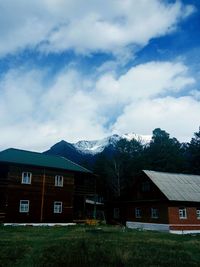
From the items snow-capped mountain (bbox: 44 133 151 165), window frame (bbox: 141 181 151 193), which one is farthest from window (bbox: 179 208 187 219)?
snow-capped mountain (bbox: 44 133 151 165)

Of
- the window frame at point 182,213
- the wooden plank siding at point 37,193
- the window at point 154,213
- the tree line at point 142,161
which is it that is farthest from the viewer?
the tree line at point 142,161

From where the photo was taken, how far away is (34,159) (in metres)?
36.3

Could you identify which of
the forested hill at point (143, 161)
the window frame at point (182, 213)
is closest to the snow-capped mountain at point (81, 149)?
the forested hill at point (143, 161)

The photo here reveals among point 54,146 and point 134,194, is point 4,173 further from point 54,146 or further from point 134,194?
point 54,146

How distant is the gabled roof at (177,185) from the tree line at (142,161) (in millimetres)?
16221

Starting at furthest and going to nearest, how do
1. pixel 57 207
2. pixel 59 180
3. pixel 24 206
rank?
1. pixel 59 180
2. pixel 57 207
3. pixel 24 206

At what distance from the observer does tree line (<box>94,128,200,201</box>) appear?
189ft

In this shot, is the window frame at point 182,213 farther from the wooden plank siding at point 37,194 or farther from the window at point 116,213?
the wooden plank siding at point 37,194

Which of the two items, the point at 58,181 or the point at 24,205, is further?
the point at 58,181

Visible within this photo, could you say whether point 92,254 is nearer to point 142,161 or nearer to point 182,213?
point 182,213

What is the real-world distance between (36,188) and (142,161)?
28.4 m

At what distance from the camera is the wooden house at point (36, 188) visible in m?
32.9

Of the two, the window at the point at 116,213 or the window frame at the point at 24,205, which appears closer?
the window frame at the point at 24,205

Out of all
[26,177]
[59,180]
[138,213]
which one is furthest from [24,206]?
[138,213]
